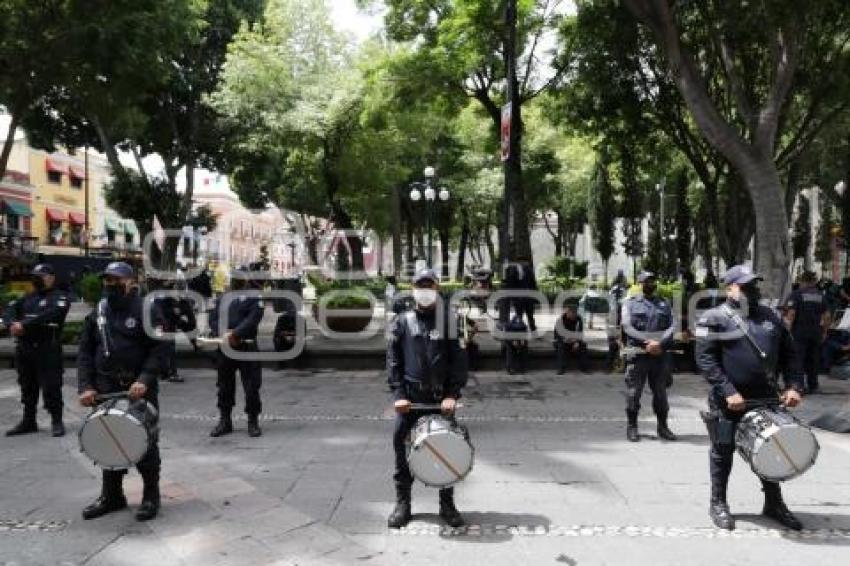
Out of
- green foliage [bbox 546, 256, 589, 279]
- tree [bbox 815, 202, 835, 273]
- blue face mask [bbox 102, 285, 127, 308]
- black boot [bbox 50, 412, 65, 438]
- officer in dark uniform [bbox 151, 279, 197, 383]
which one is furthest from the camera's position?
tree [bbox 815, 202, 835, 273]

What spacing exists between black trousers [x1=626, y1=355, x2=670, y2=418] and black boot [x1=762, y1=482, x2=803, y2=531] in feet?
8.67

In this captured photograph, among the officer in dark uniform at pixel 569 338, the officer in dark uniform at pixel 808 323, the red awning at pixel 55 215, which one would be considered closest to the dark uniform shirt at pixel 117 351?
the officer in dark uniform at pixel 569 338

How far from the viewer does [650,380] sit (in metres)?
8.28

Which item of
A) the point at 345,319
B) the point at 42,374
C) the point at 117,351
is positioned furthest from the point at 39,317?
the point at 345,319

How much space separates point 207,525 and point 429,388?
185 cm

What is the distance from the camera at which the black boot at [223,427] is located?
27.7 ft

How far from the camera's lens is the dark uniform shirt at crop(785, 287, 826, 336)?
36.3 ft

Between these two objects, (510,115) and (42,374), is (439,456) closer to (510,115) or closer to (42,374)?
(42,374)

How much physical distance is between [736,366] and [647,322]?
2.82 meters

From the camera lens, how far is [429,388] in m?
5.47

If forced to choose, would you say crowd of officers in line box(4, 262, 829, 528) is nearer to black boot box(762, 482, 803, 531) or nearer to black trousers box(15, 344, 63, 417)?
black boot box(762, 482, 803, 531)

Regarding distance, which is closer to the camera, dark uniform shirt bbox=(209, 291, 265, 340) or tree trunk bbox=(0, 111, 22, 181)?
dark uniform shirt bbox=(209, 291, 265, 340)

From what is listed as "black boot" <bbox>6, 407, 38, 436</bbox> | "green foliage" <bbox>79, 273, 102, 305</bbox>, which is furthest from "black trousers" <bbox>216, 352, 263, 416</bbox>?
"green foliage" <bbox>79, 273, 102, 305</bbox>

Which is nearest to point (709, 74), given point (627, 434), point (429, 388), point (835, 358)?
point (835, 358)
